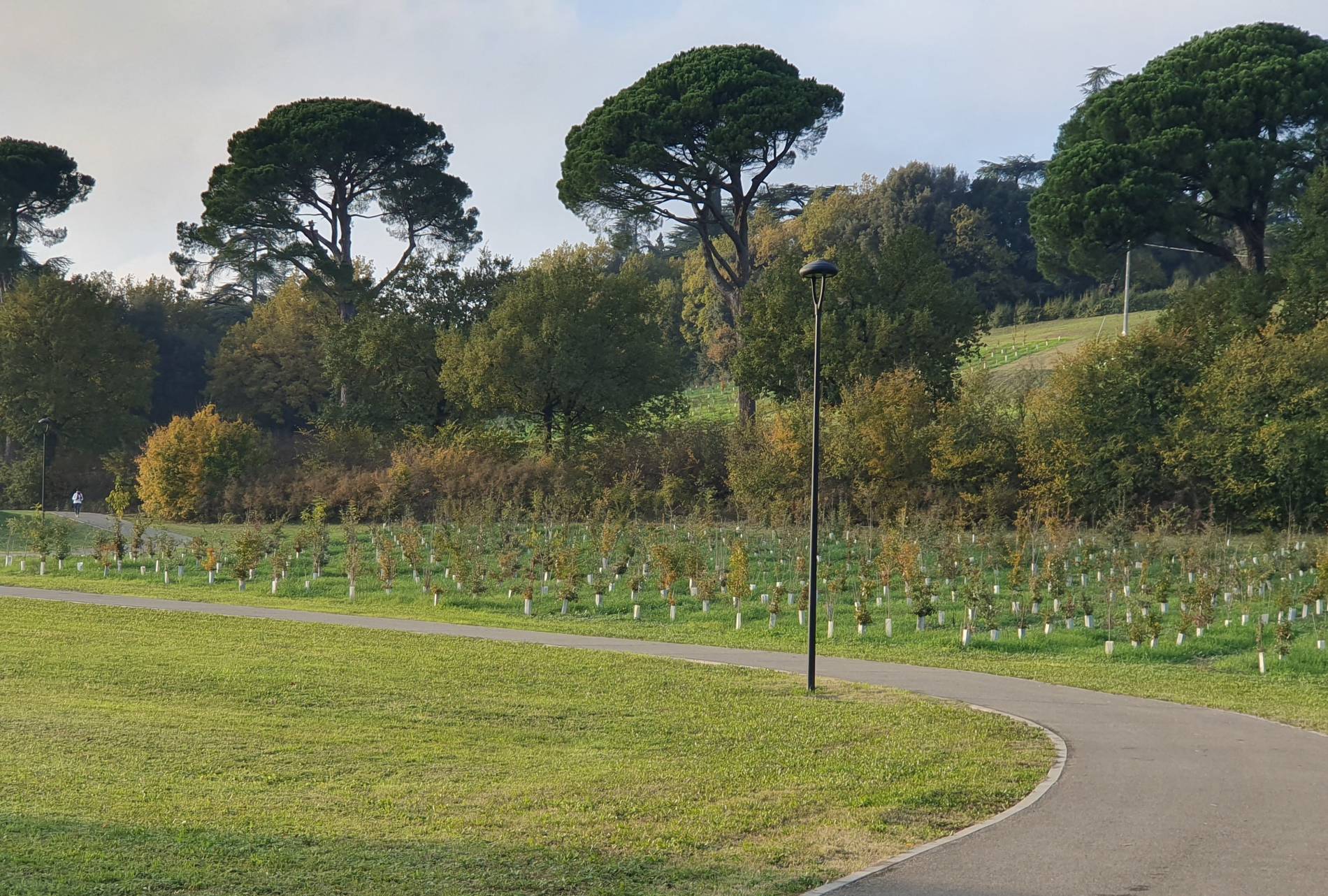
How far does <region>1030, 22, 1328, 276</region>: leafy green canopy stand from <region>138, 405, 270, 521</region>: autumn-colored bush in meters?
25.9

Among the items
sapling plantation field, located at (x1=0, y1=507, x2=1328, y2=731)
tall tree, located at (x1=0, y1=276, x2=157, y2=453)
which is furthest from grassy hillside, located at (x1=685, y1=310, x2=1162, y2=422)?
sapling plantation field, located at (x1=0, y1=507, x2=1328, y2=731)

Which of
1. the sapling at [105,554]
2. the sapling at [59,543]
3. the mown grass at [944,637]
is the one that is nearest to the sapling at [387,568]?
the mown grass at [944,637]

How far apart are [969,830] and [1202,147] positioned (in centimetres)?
3221

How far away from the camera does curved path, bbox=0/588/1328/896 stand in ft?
20.5

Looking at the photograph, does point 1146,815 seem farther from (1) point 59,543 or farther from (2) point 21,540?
(2) point 21,540

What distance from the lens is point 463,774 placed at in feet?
28.9

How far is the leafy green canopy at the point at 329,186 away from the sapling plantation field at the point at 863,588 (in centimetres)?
1814

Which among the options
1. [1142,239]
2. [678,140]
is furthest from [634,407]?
[1142,239]

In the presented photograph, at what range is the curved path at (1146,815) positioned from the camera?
6262 mm

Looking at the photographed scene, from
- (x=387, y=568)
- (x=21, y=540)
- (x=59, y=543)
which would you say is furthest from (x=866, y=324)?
(x=21, y=540)

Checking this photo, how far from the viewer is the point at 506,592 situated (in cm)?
2261

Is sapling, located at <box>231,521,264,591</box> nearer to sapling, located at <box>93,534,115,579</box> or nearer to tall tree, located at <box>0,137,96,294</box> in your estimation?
sapling, located at <box>93,534,115,579</box>

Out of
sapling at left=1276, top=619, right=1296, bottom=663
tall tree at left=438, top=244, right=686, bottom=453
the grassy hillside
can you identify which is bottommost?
sapling at left=1276, top=619, right=1296, bottom=663

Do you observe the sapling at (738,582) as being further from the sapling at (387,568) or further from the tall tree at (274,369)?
the tall tree at (274,369)
